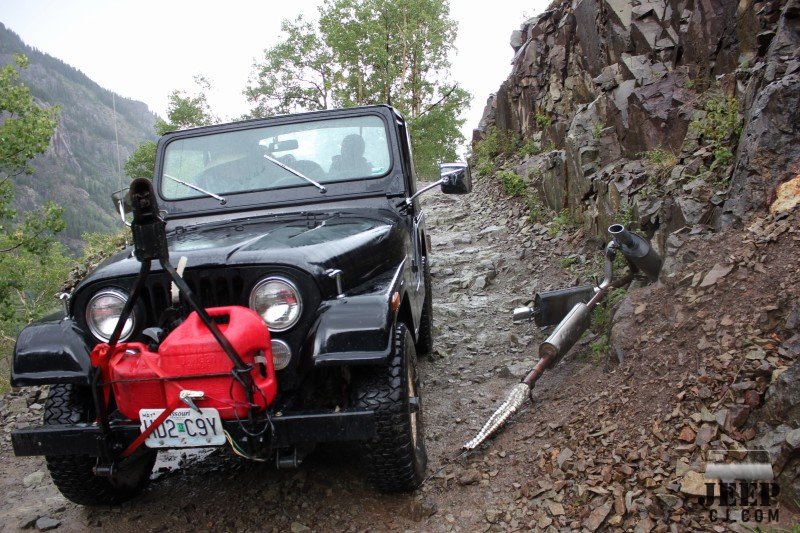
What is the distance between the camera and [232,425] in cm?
239

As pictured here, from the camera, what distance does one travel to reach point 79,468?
2896mm

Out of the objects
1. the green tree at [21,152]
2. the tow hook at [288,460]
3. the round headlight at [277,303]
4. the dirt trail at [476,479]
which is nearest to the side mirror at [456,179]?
the dirt trail at [476,479]

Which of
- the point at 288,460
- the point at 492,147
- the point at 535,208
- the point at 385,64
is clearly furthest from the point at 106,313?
the point at 385,64

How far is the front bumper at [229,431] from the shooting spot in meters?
2.40

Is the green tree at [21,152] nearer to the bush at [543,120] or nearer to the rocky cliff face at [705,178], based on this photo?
the bush at [543,120]

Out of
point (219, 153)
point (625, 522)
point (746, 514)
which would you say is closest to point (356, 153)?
point (219, 153)

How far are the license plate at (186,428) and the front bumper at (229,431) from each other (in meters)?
0.06

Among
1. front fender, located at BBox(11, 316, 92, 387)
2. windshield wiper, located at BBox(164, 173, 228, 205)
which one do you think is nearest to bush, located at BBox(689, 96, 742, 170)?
windshield wiper, located at BBox(164, 173, 228, 205)

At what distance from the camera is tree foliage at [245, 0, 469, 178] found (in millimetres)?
27234

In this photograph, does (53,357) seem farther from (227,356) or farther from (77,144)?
(77,144)

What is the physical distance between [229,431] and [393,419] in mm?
696

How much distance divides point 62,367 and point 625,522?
8.44 feet

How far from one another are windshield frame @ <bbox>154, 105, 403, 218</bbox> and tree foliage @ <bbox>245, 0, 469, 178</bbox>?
22837mm

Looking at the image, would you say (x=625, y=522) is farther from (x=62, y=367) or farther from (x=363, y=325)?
(x=62, y=367)
